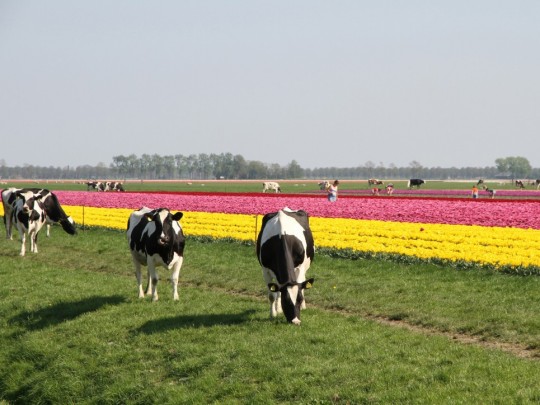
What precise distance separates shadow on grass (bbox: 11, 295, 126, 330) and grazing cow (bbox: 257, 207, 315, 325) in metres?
4.72

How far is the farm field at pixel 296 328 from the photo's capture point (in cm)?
1112

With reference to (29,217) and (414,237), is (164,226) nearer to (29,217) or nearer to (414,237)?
(414,237)

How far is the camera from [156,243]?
16625 millimetres

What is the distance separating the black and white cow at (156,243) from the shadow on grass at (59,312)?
105 centimetres

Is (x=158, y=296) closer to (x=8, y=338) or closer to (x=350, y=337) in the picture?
(x=8, y=338)

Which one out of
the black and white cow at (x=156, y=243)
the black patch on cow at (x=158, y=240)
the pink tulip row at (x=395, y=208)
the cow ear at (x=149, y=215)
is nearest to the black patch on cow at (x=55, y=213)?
the pink tulip row at (x=395, y=208)

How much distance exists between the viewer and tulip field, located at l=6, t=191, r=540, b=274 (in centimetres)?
2194

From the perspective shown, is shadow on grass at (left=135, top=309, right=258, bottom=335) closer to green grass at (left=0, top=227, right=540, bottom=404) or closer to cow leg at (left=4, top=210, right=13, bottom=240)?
green grass at (left=0, top=227, right=540, bottom=404)

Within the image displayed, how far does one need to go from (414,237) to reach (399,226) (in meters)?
2.72

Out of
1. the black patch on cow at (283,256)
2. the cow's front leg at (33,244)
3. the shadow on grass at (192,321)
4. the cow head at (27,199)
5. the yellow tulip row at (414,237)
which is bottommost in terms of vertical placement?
the shadow on grass at (192,321)

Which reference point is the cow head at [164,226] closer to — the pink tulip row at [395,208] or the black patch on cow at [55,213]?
the black patch on cow at [55,213]

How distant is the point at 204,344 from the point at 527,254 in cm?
1197

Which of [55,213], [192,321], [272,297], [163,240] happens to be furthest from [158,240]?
[55,213]

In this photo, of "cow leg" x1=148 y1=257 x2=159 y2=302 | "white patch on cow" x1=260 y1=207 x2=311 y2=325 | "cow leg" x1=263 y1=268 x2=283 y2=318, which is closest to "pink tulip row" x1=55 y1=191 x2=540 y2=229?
"white patch on cow" x1=260 y1=207 x2=311 y2=325
